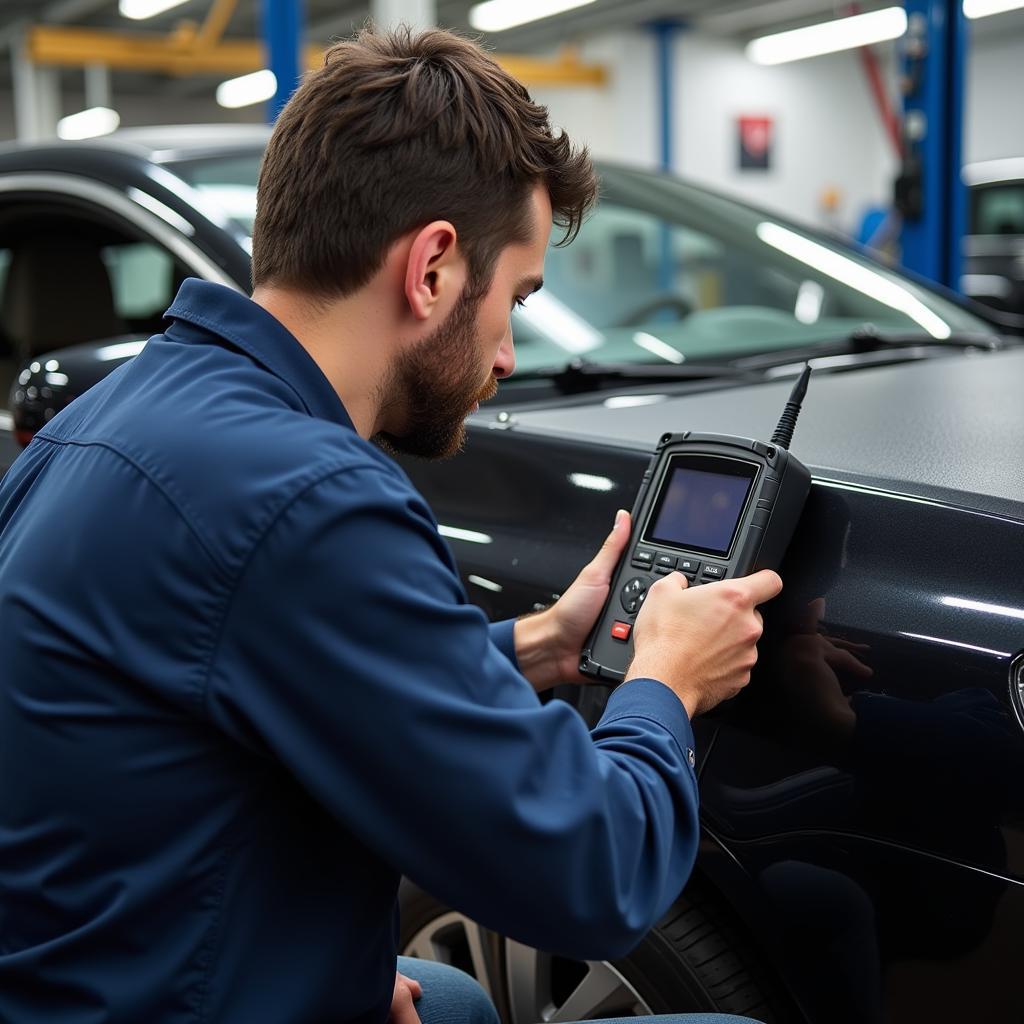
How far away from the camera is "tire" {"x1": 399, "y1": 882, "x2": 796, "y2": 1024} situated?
1.29 metres

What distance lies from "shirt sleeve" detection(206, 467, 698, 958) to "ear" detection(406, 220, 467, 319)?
183 mm

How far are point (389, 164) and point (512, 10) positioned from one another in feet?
40.1

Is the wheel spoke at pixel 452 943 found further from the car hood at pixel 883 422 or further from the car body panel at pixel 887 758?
the car hood at pixel 883 422

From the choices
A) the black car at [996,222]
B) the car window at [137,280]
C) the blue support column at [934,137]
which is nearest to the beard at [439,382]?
the car window at [137,280]

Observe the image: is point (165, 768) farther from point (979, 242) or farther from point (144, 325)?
point (979, 242)

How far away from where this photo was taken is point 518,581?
4.86 feet

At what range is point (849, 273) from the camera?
103 inches

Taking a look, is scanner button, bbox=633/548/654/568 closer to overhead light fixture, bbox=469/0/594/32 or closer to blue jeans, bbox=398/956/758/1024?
blue jeans, bbox=398/956/758/1024

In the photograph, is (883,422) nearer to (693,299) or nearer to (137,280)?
(693,299)

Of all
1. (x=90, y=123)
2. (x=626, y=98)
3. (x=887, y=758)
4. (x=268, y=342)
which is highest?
(x=90, y=123)

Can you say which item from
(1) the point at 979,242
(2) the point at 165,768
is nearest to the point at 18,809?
(2) the point at 165,768

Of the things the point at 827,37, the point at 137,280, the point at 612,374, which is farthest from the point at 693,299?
the point at 827,37

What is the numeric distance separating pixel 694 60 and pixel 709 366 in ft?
44.1

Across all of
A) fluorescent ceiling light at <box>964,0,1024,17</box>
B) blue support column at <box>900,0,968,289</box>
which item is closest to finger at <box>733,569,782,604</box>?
blue support column at <box>900,0,968,289</box>
